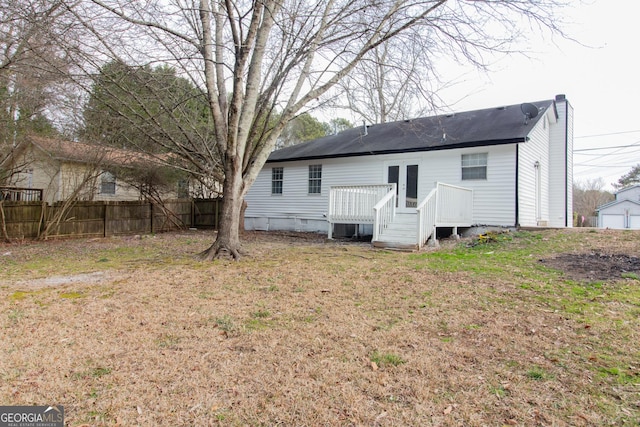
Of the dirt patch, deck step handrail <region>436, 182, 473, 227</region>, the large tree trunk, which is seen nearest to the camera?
the dirt patch

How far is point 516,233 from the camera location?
10.7 m

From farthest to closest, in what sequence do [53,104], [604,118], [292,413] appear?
[604,118]
[53,104]
[292,413]

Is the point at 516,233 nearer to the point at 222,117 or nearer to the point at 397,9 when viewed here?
the point at 397,9

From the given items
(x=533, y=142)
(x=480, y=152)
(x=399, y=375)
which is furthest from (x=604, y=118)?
(x=399, y=375)

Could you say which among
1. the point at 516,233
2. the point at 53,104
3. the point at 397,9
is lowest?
the point at 516,233

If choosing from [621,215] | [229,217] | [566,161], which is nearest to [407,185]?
[566,161]

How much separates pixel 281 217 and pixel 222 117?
29.4 feet

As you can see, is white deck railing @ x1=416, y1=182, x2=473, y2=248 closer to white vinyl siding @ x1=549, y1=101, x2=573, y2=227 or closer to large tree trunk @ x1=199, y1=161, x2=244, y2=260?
large tree trunk @ x1=199, y1=161, x2=244, y2=260

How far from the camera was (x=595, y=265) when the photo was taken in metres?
6.55

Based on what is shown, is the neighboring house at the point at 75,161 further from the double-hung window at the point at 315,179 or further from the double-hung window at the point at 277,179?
the double-hung window at the point at 315,179

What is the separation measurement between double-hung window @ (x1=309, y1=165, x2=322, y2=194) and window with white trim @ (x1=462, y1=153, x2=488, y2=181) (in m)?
5.91

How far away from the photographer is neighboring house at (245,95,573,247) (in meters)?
11.3

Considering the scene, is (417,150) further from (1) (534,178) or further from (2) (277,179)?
(2) (277,179)

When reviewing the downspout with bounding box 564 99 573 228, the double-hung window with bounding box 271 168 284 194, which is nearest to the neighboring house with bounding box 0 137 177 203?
the double-hung window with bounding box 271 168 284 194
